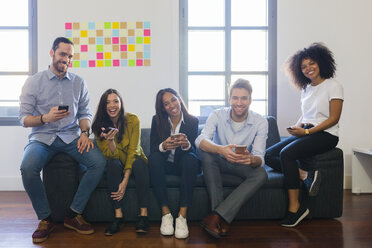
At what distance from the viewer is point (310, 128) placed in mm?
2330

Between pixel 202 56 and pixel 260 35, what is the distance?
73cm

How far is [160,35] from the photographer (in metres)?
3.35

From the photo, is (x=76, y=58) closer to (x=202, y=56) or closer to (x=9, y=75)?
(x=9, y=75)

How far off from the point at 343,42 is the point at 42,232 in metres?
3.48

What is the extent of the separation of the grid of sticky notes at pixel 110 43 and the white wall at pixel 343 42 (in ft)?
5.13

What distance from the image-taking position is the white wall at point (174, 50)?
11.0 feet

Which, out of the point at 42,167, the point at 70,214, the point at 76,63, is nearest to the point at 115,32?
the point at 76,63

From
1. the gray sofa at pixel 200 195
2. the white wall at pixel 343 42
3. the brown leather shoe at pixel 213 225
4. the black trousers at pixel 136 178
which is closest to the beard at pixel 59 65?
the gray sofa at pixel 200 195

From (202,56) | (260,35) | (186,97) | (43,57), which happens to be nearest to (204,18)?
(202,56)

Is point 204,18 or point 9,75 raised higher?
point 204,18

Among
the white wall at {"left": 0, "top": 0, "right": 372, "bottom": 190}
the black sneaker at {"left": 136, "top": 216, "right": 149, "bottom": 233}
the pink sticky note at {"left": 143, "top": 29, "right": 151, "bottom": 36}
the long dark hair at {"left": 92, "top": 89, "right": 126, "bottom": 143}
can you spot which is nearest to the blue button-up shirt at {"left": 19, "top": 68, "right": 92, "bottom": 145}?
the long dark hair at {"left": 92, "top": 89, "right": 126, "bottom": 143}

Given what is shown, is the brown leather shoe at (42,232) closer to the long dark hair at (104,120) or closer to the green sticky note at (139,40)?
the long dark hair at (104,120)

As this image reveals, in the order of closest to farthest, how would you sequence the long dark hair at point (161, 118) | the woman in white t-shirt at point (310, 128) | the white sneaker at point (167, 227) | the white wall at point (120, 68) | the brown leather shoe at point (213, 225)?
the brown leather shoe at point (213, 225) → the white sneaker at point (167, 227) → the woman in white t-shirt at point (310, 128) → the long dark hair at point (161, 118) → the white wall at point (120, 68)

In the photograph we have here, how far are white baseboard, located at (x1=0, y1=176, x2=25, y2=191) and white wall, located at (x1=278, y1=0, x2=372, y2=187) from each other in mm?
3109
